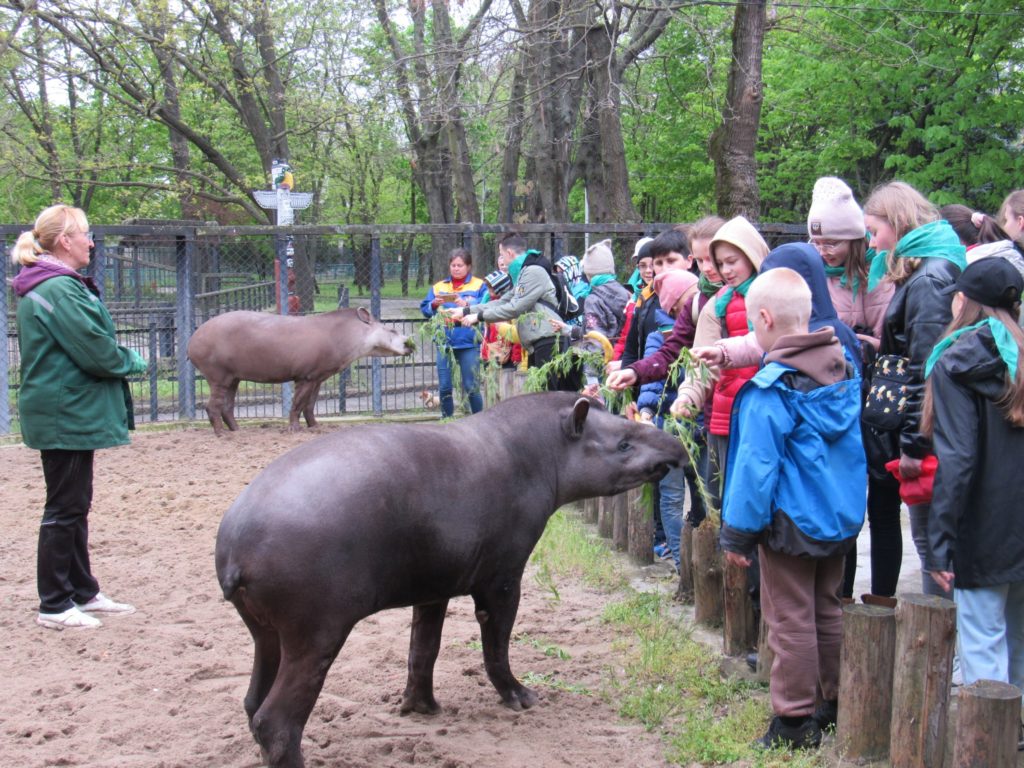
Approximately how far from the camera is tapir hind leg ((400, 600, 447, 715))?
4.84 metres

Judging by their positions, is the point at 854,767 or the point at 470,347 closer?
the point at 854,767

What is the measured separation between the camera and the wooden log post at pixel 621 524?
7335 millimetres

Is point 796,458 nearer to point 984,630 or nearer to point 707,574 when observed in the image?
point 984,630

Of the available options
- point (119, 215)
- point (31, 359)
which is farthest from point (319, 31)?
point (31, 359)

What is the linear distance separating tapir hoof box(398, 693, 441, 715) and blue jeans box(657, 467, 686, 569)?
7.60 ft

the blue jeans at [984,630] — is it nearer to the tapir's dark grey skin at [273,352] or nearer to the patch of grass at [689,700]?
the patch of grass at [689,700]

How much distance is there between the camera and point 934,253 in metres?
4.79

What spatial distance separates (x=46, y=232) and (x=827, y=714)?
482 centimetres

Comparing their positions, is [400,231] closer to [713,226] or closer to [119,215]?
[713,226]

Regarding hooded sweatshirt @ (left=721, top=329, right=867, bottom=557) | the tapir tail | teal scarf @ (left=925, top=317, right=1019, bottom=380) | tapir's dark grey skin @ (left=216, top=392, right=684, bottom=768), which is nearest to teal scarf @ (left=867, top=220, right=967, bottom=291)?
teal scarf @ (left=925, top=317, right=1019, bottom=380)

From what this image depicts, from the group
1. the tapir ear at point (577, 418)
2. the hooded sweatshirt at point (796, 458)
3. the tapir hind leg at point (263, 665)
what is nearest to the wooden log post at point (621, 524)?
the tapir ear at point (577, 418)

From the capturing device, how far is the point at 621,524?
24.4ft

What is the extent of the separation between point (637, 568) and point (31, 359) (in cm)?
390

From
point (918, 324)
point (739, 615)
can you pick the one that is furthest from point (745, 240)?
point (739, 615)
